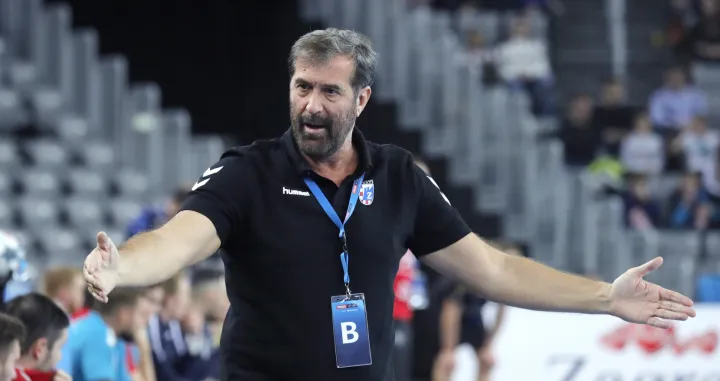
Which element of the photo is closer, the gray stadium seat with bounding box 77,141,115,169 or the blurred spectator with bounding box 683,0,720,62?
the gray stadium seat with bounding box 77,141,115,169

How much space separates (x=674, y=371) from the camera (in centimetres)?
1205

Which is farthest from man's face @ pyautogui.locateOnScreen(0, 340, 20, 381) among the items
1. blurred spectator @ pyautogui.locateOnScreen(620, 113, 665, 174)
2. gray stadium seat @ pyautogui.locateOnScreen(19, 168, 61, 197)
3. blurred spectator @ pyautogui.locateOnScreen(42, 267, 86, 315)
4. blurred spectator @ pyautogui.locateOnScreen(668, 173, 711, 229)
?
blurred spectator @ pyautogui.locateOnScreen(620, 113, 665, 174)

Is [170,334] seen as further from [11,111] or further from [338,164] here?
[11,111]

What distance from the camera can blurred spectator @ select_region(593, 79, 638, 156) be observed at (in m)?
18.0

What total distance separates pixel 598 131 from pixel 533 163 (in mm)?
2953

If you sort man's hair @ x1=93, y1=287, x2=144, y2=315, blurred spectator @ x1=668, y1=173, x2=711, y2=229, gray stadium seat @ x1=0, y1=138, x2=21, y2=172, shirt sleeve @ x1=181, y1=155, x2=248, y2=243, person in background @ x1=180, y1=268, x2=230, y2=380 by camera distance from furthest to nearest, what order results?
blurred spectator @ x1=668, y1=173, x2=711, y2=229, gray stadium seat @ x1=0, y1=138, x2=21, y2=172, person in background @ x1=180, y1=268, x2=230, y2=380, man's hair @ x1=93, y1=287, x2=144, y2=315, shirt sleeve @ x1=181, y1=155, x2=248, y2=243

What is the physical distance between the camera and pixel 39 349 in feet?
20.6

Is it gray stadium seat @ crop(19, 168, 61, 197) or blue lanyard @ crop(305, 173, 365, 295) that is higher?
blue lanyard @ crop(305, 173, 365, 295)

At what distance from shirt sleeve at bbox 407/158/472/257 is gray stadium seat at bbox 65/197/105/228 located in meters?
9.44

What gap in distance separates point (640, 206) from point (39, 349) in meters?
11.4

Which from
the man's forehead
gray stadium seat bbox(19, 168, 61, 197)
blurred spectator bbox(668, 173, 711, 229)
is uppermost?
the man's forehead

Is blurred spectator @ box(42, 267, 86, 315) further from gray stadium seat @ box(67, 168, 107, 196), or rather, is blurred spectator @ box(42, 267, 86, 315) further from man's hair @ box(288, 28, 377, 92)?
gray stadium seat @ box(67, 168, 107, 196)

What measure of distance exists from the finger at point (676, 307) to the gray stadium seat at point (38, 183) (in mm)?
9782

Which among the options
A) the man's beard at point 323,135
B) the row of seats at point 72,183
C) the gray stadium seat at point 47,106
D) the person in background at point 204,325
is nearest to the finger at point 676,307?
the man's beard at point 323,135
